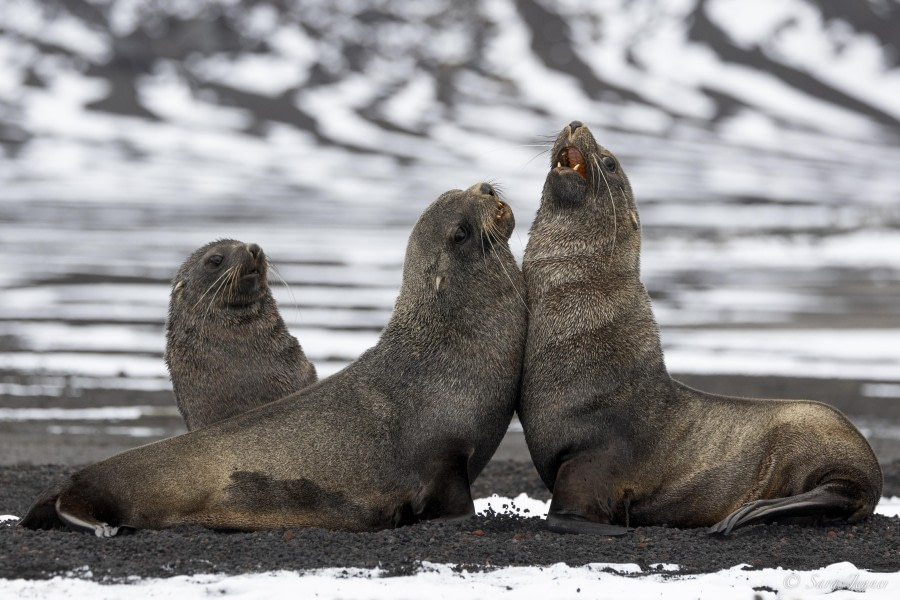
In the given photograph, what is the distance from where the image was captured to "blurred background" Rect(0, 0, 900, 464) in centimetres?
1505

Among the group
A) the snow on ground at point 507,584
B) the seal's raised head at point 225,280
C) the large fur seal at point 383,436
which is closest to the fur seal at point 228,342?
the seal's raised head at point 225,280

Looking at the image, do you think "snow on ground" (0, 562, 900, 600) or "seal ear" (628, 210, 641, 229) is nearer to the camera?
"snow on ground" (0, 562, 900, 600)

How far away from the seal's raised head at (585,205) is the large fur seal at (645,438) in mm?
200

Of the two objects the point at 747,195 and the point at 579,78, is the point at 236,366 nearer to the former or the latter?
the point at 747,195

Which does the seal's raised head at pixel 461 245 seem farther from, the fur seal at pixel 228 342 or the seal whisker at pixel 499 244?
the fur seal at pixel 228 342

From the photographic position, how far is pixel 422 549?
623 cm

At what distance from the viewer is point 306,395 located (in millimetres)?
7215

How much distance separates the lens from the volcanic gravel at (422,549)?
19.4ft

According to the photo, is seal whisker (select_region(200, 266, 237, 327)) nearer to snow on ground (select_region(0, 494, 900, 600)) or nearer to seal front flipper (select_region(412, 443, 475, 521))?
seal front flipper (select_region(412, 443, 475, 521))

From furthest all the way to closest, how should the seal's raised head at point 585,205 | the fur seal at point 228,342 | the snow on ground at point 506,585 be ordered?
1. the fur seal at point 228,342
2. the seal's raised head at point 585,205
3. the snow on ground at point 506,585

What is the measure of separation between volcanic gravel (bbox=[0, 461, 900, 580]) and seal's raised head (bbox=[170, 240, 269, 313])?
1.96 metres

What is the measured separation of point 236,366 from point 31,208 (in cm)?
2772

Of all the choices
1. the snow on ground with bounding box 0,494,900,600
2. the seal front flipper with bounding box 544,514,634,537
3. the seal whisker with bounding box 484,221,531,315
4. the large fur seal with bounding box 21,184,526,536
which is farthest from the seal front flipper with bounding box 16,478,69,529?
the seal whisker with bounding box 484,221,531,315

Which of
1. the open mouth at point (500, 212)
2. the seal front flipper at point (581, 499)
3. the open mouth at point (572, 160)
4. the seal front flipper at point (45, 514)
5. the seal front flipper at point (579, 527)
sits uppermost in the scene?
the open mouth at point (572, 160)
